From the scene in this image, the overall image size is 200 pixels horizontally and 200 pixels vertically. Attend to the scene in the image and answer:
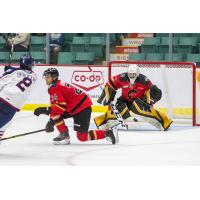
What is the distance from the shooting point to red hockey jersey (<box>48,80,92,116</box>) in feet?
23.3

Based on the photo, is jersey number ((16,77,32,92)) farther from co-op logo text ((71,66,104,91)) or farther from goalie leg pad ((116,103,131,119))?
co-op logo text ((71,66,104,91))

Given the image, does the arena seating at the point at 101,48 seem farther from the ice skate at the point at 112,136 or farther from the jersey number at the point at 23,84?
the jersey number at the point at 23,84

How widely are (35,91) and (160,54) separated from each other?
2193mm

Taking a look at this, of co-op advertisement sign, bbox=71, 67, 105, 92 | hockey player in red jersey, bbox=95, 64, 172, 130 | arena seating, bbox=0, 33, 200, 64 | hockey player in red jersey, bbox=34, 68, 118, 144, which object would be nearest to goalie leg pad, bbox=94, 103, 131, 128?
hockey player in red jersey, bbox=95, 64, 172, 130

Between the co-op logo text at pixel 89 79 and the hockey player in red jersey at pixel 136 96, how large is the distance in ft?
6.19

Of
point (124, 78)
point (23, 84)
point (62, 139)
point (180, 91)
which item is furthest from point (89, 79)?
point (23, 84)

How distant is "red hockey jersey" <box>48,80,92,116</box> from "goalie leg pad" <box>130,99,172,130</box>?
1334 mm

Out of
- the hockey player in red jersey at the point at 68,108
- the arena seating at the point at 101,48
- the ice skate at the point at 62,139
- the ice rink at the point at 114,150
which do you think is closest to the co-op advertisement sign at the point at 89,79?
the arena seating at the point at 101,48

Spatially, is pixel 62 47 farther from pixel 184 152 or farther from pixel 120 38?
pixel 184 152

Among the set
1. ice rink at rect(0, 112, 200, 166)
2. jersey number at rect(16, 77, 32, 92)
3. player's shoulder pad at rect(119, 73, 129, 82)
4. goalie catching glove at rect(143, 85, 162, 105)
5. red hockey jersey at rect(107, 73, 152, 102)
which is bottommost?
ice rink at rect(0, 112, 200, 166)

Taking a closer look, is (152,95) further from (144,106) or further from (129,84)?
(129,84)

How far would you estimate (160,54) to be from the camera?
11.8 meters

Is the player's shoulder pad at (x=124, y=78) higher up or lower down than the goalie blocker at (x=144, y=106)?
higher up

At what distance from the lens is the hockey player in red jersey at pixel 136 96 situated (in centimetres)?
837
